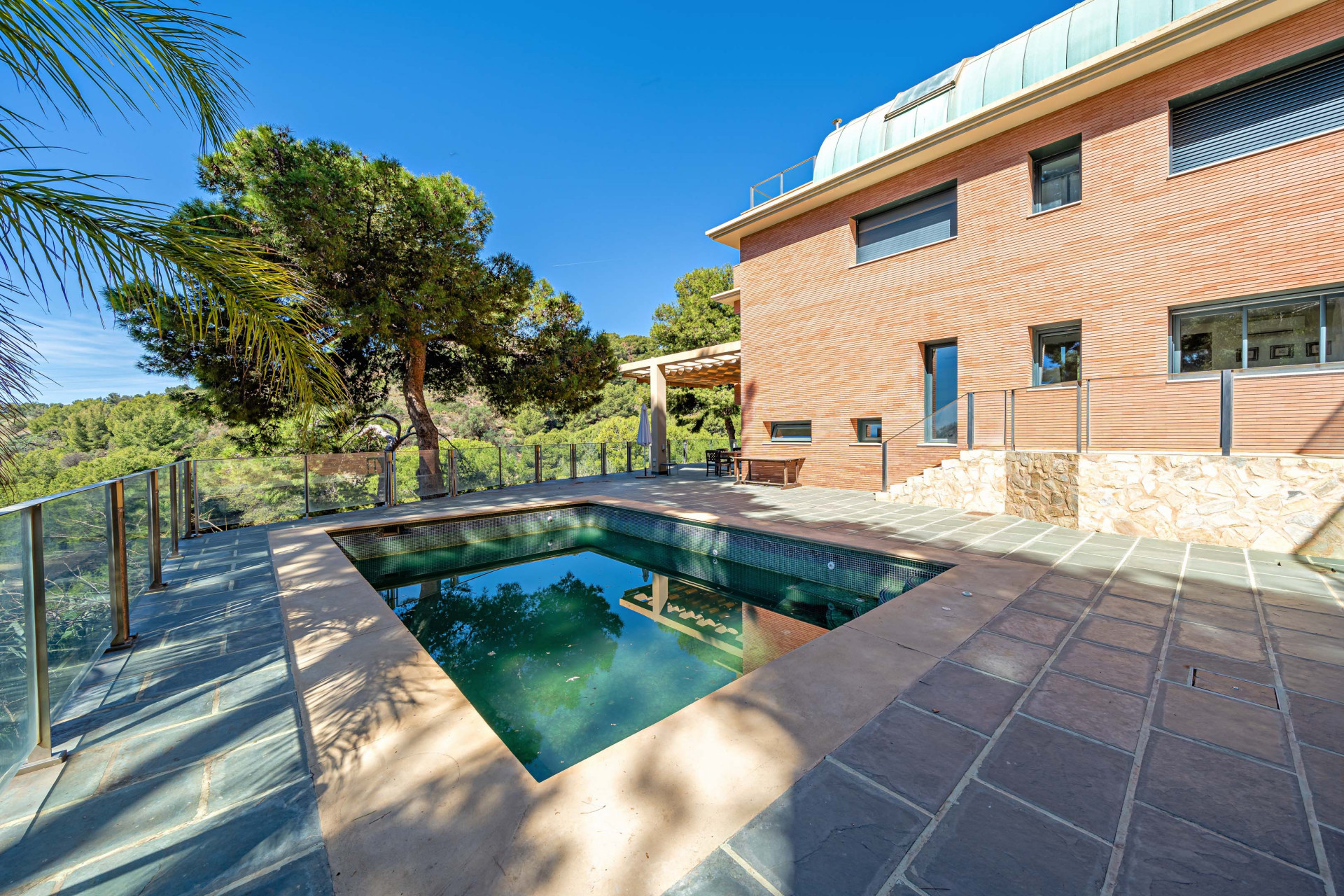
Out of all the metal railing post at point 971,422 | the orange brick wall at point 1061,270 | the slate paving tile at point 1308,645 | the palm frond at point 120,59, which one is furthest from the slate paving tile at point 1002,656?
the metal railing post at point 971,422

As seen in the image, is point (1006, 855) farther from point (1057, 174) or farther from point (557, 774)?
point (1057, 174)

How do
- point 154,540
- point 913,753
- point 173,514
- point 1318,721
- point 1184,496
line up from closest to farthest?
point 913,753 < point 1318,721 < point 154,540 < point 1184,496 < point 173,514

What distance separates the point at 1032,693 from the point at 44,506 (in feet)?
13.8

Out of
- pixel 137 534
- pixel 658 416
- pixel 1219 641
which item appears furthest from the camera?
pixel 658 416

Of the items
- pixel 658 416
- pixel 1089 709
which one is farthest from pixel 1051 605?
pixel 658 416

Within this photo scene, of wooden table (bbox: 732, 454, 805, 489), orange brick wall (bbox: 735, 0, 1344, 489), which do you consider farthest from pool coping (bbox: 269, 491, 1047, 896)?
wooden table (bbox: 732, 454, 805, 489)

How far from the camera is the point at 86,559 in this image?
97.7 inches

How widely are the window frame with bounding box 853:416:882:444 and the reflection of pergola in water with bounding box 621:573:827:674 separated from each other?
5.85 m

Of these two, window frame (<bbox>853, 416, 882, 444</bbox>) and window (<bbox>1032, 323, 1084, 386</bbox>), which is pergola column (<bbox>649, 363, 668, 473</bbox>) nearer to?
window frame (<bbox>853, 416, 882, 444</bbox>)

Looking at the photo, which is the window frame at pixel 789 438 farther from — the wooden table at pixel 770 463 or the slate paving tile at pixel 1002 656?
the slate paving tile at pixel 1002 656

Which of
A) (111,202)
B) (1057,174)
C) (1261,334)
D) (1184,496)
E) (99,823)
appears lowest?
(99,823)

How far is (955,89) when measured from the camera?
930cm

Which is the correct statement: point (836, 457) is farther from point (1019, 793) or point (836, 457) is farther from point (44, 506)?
point (44, 506)

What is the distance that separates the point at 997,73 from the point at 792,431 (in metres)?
7.53
